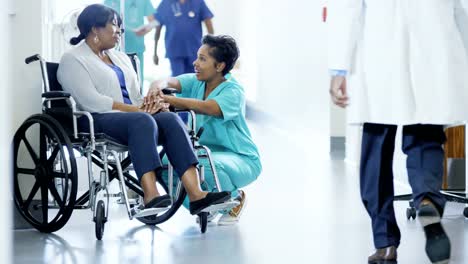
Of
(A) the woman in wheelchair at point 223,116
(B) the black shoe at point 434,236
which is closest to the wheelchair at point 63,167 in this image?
(A) the woman in wheelchair at point 223,116

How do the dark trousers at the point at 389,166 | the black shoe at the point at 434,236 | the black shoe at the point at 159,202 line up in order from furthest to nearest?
the black shoe at the point at 159,202
the dark trousers at the point at 389,166
the black shoe at the point at 434,236

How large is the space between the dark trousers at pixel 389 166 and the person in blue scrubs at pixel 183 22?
153 inches

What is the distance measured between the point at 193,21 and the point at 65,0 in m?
2.24

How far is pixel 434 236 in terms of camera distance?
205 cm

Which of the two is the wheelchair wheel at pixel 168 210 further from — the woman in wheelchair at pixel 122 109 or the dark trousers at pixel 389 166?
the dark trousers at pixel 389 166

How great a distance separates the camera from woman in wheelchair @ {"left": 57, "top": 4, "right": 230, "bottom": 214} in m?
2.94

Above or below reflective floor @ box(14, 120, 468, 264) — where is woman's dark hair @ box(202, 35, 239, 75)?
above

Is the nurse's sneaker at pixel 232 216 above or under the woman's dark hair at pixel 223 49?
under

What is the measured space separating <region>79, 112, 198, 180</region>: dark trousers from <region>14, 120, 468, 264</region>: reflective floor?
28 centimetres

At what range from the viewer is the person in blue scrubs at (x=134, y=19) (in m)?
5.45

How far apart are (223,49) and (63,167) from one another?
84 cm

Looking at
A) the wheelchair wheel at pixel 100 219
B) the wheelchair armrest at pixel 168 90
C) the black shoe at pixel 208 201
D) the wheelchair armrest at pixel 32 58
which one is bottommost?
the wheelchair wheel at pixel 100 219

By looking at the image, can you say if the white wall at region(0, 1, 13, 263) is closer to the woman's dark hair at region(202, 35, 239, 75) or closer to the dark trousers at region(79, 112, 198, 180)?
the dark trousers at region(79, 112, 198, 180)

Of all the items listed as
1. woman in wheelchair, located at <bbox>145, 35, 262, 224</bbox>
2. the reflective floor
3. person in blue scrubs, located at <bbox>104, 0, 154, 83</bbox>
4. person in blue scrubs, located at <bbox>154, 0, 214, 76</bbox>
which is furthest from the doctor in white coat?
person in blue scrubs, located at <bbox>154, 0, 214, 76</bbox>
